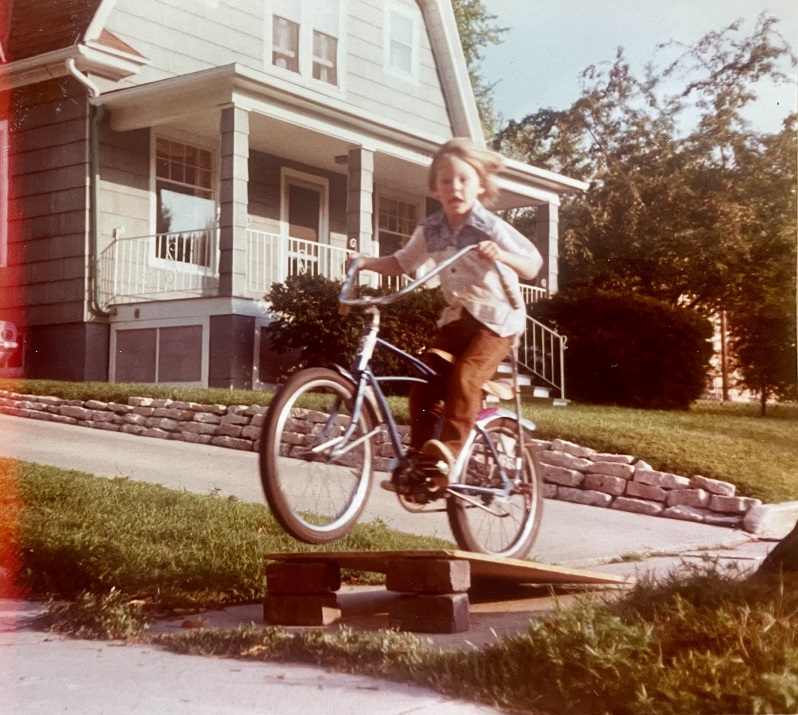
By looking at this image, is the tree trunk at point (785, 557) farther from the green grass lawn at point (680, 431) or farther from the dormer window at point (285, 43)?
the dormer window at point (285, 43)

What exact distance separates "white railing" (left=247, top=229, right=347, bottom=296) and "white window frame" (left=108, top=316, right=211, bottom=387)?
298 mm

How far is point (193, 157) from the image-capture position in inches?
251

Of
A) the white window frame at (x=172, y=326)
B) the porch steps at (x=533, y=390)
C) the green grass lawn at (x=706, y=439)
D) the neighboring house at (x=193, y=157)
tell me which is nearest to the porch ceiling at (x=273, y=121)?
the neighboring house at (x=193, y=157)

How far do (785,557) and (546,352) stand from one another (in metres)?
1.26

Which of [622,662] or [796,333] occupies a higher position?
[796,333]

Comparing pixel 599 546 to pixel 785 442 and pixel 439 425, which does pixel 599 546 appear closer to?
pixel 785 442

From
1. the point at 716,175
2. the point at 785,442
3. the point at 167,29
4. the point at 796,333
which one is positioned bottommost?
the point at 785,442

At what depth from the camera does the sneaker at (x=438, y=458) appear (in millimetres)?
2746

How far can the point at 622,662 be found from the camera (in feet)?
7.20

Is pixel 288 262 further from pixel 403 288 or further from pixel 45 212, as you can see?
pixel 403 288

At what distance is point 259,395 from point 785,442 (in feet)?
7.17

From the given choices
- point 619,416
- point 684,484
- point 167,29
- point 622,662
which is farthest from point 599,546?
point 167,29

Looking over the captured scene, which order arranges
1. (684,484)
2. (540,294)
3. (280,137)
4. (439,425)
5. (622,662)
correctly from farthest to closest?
(280,137)
(684,484)
(540,294)
(439,425)
(622,662)

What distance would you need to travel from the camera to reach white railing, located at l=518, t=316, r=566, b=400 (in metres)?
3.65
